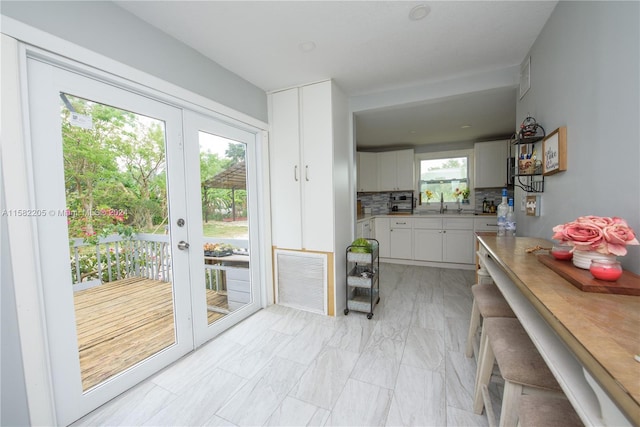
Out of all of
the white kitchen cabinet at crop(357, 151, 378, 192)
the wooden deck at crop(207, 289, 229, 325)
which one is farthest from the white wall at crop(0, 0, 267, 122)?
the white kitchen cabinet at crop(357, 151, 378, 192)

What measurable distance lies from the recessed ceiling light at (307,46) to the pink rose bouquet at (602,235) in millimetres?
1959

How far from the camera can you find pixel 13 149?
3.68ft

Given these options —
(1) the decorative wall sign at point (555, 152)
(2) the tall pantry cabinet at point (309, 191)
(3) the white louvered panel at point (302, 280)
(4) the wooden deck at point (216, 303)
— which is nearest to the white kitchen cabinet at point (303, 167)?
(2) the tall pantry cabinet at point (309, 191)

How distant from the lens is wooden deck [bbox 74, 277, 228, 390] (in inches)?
57.4

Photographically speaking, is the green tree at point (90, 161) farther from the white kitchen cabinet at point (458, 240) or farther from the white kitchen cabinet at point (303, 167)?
the white kitchen cabinet at point (458, 240)

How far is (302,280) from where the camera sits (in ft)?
8.79

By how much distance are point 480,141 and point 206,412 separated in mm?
5381

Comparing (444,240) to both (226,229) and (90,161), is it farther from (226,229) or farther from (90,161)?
(90,161)

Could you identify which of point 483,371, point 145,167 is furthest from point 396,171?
point 145,167

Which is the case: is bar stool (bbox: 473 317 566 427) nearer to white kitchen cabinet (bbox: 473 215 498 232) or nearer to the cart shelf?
the cart shelf

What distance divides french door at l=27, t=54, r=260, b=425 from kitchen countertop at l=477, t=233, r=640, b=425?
6.83ft

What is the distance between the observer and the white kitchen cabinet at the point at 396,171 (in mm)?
4816

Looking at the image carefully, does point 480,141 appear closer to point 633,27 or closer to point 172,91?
point 633,27

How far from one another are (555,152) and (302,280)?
231cm
